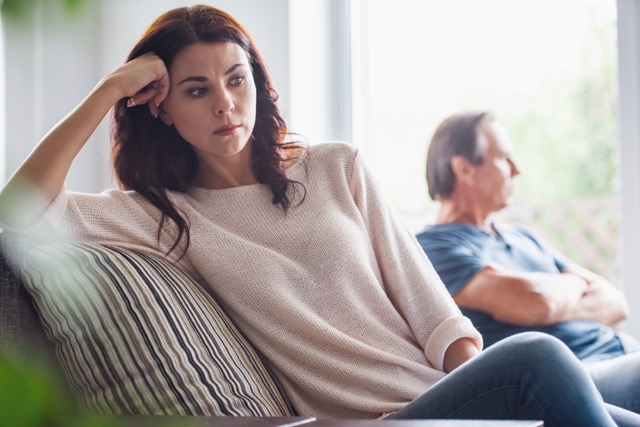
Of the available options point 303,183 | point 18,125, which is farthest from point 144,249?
point 18,125

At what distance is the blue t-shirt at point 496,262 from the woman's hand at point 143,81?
34.6 inches

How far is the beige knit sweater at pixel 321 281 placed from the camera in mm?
1602

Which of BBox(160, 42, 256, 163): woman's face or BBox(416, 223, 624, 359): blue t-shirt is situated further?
BBox(416, 223, 624, 359): blue t-shirt

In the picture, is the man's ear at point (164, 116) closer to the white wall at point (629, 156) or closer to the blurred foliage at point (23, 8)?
the white wall at point (629, 156)

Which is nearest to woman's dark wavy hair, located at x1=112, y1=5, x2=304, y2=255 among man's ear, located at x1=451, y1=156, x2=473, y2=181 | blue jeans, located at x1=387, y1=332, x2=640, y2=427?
blue jeans, located at x1=387, y1=332, x2=640, y2=427

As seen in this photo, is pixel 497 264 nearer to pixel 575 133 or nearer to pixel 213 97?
pixel 575 133

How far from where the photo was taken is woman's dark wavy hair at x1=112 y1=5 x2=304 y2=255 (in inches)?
68.6

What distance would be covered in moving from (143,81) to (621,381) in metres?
1.17

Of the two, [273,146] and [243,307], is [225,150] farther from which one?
[243,307]

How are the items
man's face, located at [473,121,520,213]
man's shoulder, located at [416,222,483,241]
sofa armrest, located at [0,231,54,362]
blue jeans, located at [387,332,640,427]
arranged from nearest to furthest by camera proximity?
blue jeans, located at [387,332,640,427] < sofa armrest, located at [0,231,54,362] < man's shoulder, located at [416,222,483,241] < man's face, located at [473,121,520,213]

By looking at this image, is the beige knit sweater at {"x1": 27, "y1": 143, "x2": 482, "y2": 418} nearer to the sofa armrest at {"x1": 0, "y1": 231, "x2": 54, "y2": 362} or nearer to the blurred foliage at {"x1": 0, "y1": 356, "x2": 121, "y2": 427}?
the sofa armrest at {"x1": 0, "y1": 231, "x2": 54, "y2": 362}

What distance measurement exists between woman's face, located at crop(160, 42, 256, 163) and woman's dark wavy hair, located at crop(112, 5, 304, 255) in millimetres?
29

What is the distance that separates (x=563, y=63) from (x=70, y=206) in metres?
1.75

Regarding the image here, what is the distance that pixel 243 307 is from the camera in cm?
164
